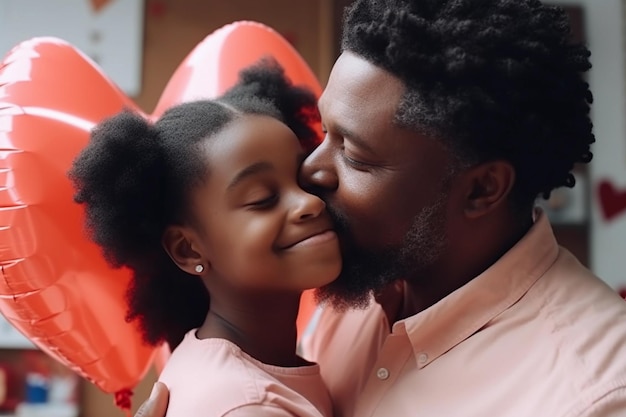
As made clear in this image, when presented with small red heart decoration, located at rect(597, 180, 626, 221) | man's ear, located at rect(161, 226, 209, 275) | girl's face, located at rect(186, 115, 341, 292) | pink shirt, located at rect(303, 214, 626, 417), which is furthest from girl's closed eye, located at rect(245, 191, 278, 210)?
small red heart decoration, located at rect(597, 180, 626, 221)

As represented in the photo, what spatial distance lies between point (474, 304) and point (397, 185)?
0.18 metres

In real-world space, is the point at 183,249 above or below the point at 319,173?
below

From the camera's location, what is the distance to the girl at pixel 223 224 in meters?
0.90

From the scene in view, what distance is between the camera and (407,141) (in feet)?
2.99

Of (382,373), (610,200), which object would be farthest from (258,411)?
(610,200)

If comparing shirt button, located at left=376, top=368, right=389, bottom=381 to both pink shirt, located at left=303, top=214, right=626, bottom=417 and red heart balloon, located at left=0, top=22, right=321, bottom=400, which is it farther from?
red heart balloon, located at left=0, top=22, right=321, bottom=400

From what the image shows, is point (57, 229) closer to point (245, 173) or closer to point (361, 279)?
point (245, 173)

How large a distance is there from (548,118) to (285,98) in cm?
40

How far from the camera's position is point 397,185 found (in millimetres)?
930

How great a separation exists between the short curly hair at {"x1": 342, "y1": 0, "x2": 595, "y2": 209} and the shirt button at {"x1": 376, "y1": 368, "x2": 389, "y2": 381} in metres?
0.29

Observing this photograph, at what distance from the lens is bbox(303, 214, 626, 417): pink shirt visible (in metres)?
0.77

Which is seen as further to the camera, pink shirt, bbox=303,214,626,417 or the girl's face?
the girl's face

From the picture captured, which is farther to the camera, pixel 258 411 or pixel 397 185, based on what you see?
pixel 397 185

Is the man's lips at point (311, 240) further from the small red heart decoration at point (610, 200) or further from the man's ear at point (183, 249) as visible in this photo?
the small red heart decoration at point (610, 200)
